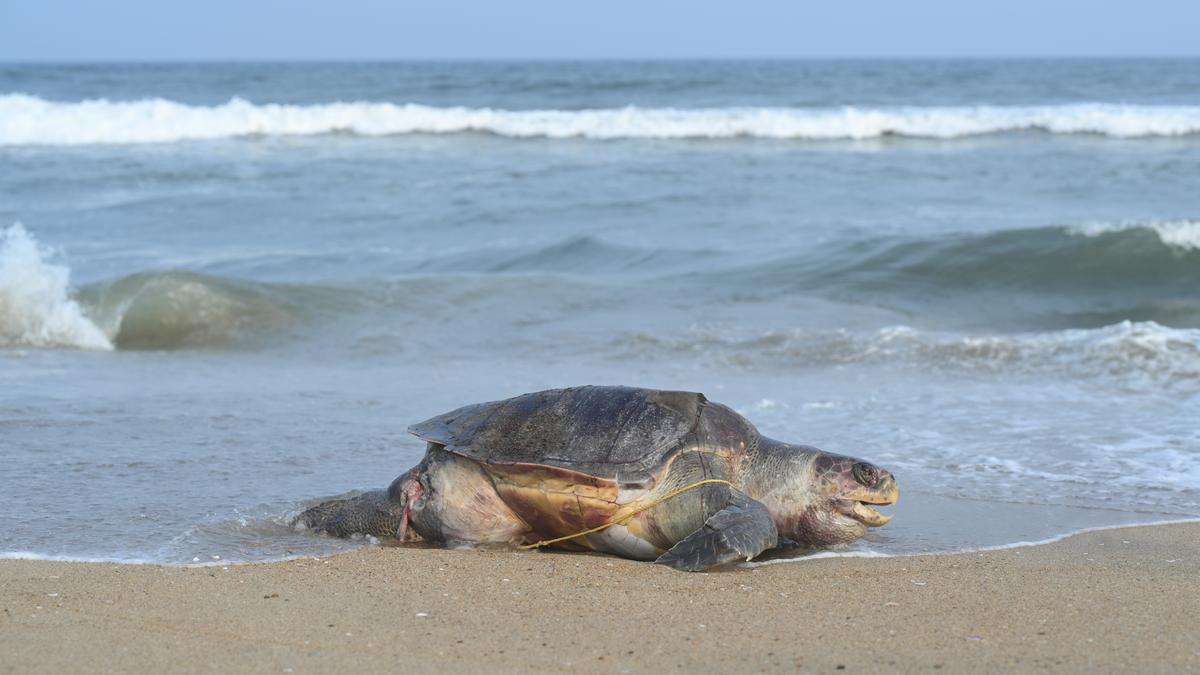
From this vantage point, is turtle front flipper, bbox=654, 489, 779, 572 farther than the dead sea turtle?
No

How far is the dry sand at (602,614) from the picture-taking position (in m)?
2.86

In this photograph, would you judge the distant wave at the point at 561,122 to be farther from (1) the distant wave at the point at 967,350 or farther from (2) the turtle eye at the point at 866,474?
(2) the turtle eye at the point at 866,474

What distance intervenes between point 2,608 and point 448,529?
1.35m

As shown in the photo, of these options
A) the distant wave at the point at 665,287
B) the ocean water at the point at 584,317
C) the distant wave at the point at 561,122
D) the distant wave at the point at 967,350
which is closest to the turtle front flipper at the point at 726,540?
the ocean water at the point at 584,317

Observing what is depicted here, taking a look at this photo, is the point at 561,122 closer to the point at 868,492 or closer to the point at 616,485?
the point at 868,492

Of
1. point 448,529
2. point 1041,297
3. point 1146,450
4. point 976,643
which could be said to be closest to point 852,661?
point 976,643

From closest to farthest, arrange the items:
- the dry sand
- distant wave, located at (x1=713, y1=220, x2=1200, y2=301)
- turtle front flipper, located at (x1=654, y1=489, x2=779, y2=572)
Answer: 1. the dry sand
2. turtle front flipper, located at (x1=654, y1=489, x2=779, y2=572)
3. distant wave, located at (x1=713, y1=220, x2=1200, y2=301)

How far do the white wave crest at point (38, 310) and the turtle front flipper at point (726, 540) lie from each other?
586cm

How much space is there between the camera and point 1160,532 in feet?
13.6

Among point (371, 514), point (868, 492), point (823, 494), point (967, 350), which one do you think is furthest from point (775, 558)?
point (967, 350)

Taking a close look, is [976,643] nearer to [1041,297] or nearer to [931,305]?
[931,305]

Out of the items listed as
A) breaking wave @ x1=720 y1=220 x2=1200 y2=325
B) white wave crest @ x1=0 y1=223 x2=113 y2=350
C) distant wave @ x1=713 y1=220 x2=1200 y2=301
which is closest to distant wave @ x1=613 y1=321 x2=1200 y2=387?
breaking wave @ x1=720 y1=220 x2=1200 y2=325

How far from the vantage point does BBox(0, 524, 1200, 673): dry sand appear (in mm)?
2855

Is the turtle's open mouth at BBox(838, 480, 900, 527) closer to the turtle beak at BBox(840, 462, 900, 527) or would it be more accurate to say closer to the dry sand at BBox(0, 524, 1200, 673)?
the turtle beak at BBox(840, 462, 900, 527)
